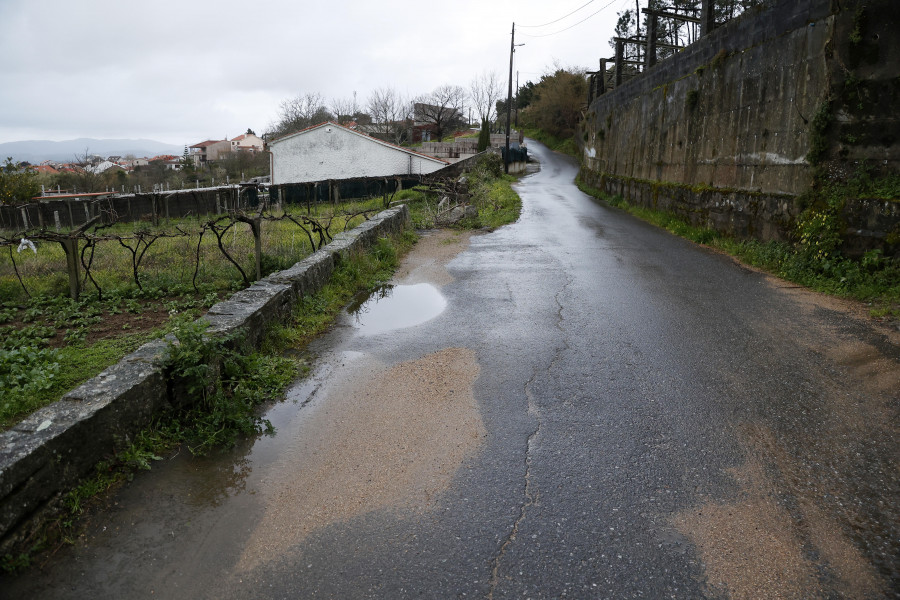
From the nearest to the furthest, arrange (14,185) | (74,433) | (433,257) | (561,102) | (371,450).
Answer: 1. (74,433)
2. (371,450)
3. (433,257)
4. (14,185)
5. (561,102)

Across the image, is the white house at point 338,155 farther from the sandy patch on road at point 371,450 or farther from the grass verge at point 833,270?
the sandy patch on road at point 371,450

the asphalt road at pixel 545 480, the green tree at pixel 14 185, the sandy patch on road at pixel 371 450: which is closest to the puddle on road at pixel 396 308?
the asphalt road at pixel 545 480

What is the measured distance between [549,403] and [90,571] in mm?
3129

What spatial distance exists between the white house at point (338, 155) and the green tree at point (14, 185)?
1873 centimetres

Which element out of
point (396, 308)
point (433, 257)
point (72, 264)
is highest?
point (72, 264)

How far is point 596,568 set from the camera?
272 centimetres

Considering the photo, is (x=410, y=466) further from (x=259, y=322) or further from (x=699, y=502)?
(x=259, y=322)

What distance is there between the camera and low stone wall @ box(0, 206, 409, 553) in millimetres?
2760

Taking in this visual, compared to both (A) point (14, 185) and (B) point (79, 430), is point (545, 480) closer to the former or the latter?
(B) point (79, 430)

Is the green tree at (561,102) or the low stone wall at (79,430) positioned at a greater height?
the green tree at (561,102)

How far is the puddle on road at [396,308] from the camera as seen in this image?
6.83 m

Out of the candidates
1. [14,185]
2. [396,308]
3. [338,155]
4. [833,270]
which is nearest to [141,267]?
[396,308]

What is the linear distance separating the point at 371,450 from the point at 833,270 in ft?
24.5

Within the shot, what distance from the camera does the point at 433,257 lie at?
11367 mm
